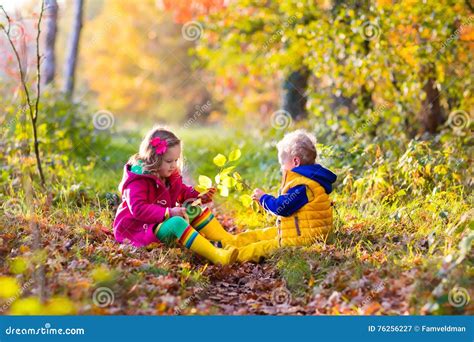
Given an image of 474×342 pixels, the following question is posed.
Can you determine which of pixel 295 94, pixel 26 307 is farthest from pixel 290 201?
pixel 295 94

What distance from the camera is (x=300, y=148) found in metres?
5.10

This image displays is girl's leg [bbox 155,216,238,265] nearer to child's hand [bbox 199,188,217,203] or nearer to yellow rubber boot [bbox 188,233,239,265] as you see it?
yellow rubber boot [bbox 188,233,239,265]

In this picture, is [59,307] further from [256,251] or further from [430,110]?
[430,110]

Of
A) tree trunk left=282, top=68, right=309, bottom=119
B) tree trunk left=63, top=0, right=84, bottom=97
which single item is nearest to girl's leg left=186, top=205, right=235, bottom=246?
tree trunk left=282, top=68, right=309, bottom=119

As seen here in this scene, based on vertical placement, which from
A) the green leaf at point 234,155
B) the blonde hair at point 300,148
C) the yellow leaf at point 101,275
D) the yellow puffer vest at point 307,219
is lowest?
the yellow leaf at point 101,275

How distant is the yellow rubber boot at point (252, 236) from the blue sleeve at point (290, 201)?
1.44 ft

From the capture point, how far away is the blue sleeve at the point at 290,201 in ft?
16.2

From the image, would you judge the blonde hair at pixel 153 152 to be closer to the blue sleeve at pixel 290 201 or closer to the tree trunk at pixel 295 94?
the blue sleeve at pixel 290 201

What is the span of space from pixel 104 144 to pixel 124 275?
594 cm

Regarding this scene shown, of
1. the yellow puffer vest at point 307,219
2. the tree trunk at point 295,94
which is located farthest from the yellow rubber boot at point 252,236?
the tree trunk at point 295,94

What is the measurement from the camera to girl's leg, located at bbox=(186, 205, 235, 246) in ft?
17.5

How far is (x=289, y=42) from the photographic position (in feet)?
29.8

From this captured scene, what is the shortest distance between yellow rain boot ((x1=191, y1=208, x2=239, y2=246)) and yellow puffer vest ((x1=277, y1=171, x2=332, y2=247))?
56 cm

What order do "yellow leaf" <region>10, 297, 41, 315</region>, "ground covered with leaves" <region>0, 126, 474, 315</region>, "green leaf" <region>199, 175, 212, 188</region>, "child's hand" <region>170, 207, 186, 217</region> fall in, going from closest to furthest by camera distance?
1. "yellow leaf" <region>10, 297, 41, 315</region>
2. "ground covered with leaves" <region>0, 126, 474, 315</region>
3. "child's hand" <region>170, 207, 186, 217</region>
4. "green leaf" <region>199, 175, 212, 188</region>
